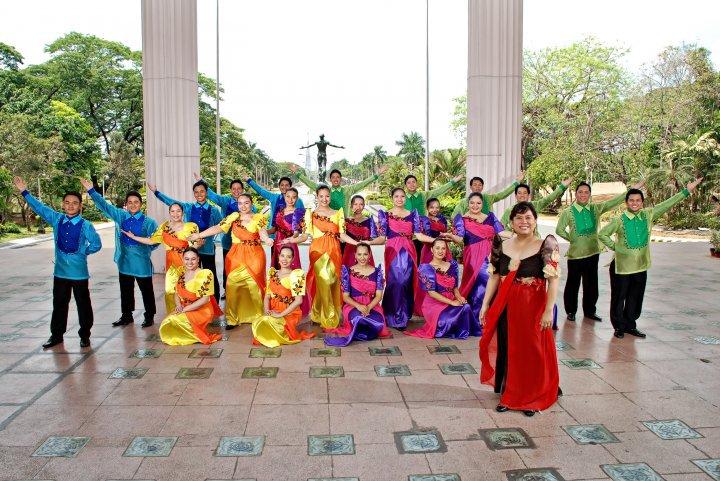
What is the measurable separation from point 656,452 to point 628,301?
9.16ft

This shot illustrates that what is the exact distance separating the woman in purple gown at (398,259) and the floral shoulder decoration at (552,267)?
2485 mm

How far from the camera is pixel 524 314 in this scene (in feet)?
11.9

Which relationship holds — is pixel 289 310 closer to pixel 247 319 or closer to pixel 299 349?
pixel 299 349

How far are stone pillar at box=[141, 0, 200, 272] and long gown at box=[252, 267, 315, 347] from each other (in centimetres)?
407

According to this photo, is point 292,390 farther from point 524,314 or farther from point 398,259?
point 398,259

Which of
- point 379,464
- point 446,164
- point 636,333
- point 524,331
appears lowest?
point 379,464

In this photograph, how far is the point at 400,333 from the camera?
227 inches

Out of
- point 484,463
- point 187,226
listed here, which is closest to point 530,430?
point 484,463

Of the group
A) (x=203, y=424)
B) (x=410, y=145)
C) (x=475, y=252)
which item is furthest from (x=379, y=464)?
(x=410, y=145)

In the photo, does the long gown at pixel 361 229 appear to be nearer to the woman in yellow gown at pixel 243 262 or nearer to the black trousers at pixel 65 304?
the woman in yellow gown at pixel 243 262

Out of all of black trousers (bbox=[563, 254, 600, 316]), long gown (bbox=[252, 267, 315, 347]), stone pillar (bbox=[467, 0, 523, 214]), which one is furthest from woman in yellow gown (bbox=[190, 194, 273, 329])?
stone pillar (bbox=[467, 0, 523, 214])

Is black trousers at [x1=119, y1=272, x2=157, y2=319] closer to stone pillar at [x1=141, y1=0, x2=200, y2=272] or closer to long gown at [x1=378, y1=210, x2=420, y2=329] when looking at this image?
long gown at [x1=378, y1=210, x2=420, y2=329]

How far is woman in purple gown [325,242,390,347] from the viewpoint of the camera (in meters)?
5.46

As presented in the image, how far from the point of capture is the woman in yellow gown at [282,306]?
17.3 ft
